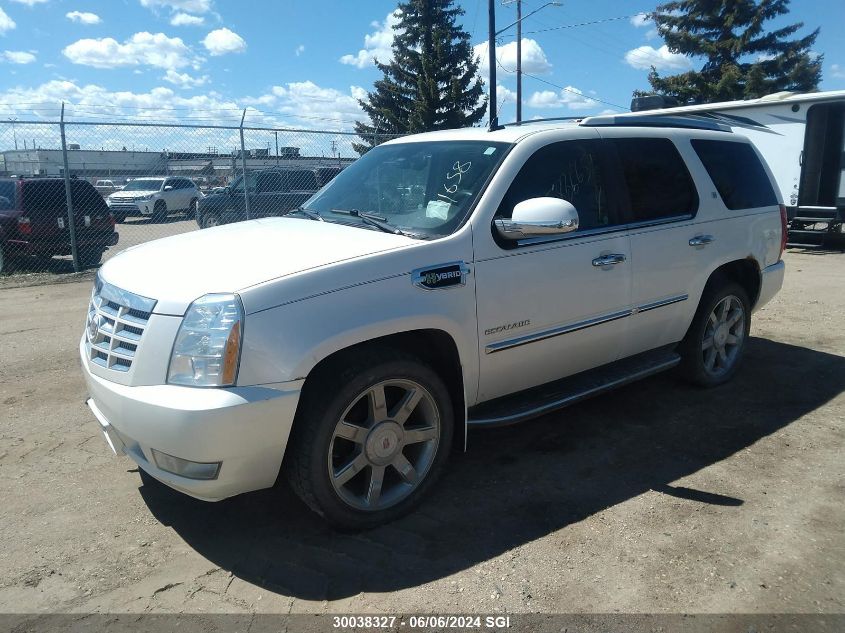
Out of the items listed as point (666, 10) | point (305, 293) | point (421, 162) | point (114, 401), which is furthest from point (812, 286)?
point (666, 10)

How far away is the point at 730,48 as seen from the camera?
32281mm

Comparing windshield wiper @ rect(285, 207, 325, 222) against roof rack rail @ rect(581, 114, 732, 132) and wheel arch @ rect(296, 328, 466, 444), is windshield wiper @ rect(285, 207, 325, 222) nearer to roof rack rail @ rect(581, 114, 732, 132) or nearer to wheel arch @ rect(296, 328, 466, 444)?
wheel arch @ rect(296, 328, 466, 444)

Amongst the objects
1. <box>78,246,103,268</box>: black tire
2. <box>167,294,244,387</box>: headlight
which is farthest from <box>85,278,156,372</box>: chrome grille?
<box>78,246,103,268</box>: black tire

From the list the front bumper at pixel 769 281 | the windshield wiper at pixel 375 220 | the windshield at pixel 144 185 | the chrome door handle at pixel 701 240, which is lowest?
the front bumper at pixel 769 281

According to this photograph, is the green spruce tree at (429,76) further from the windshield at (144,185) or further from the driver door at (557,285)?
the driver door at (557,285)

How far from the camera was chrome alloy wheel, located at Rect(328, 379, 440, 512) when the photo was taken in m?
3.15

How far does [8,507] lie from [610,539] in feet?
10.2

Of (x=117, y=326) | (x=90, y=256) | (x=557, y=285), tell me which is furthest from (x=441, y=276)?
(x=90, y=256)

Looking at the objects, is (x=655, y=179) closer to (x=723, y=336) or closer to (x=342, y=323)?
(x=723, y=336)

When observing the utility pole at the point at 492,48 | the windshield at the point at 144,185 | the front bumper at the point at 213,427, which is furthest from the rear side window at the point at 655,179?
the windshield at the point at 144,185

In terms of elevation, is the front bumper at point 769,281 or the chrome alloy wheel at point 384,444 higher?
the front bumper at point 769,281

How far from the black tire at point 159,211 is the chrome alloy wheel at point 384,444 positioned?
942 inches

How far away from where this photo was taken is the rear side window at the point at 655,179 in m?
4.31

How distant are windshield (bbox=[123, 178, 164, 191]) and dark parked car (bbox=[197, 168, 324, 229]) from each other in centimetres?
1437
